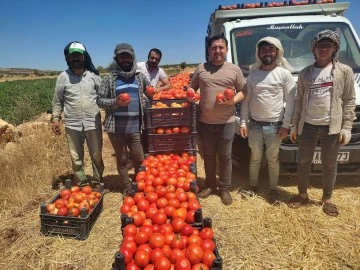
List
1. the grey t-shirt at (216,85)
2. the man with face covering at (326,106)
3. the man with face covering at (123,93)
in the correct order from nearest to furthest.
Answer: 1. the man with face covering at (326,106)
2. the grey t-shirt at (216,85)
3. the man with face covering at (123,93)

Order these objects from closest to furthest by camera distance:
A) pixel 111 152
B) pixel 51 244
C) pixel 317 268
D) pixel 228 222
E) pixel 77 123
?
pixel 317 268
pixel 51 244
pixel 228 222
pixel 77 123
pixel 111 152

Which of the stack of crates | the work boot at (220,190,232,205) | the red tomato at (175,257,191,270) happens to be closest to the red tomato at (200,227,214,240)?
the red tomato at (175,257,191,270)

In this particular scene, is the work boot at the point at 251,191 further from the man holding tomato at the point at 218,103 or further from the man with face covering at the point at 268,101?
the man with face covering at the point at 268,101

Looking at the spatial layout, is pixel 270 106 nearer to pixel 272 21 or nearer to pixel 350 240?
pixel 350 240

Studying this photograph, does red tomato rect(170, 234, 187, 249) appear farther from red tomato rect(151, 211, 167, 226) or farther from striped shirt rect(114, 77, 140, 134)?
striped shirt rect(114, 77, 140, 134)

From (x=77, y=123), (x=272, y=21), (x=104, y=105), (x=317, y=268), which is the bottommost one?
(x=317, y=268)

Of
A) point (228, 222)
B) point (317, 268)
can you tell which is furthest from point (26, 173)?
point (317, 268)

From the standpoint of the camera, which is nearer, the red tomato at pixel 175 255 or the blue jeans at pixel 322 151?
the red tomato at pixel 175 255

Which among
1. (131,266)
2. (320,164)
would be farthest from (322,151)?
(131,266)

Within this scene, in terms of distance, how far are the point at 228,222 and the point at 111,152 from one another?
15.1 feet

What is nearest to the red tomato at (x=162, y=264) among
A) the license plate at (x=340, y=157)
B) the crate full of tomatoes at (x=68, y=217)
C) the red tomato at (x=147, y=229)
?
the red tomato at (x=147, y=229)

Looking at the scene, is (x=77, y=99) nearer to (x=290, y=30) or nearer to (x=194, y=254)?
(x=194, y=254)

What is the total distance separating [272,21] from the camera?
6156 millimetres

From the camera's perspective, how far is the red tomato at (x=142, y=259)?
278cm
